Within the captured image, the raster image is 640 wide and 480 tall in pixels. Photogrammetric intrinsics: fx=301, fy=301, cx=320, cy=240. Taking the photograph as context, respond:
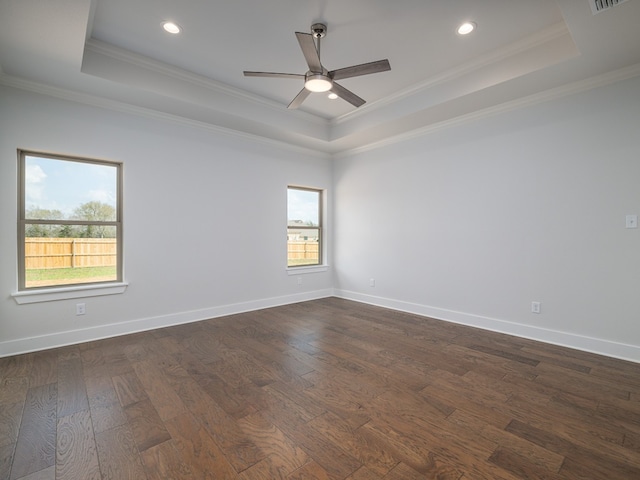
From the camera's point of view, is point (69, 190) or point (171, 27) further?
point (69, 190)

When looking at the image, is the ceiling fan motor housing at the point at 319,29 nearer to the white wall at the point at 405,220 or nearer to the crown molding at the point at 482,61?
Result: the crown molding at the point at 482,61

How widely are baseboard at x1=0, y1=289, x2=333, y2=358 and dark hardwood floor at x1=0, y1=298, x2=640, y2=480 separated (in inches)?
5.6

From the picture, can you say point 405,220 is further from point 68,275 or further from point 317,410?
point 68,275

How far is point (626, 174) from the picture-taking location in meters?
2.94

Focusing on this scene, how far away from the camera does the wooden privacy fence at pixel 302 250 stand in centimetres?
542

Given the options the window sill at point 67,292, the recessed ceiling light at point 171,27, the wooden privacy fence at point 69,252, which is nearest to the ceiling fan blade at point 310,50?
the recessed ceiling light at point 171,27

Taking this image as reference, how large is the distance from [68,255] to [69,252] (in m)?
0.03

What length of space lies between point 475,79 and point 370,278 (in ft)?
10.6

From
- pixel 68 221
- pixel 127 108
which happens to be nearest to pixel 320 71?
pixel 127 108

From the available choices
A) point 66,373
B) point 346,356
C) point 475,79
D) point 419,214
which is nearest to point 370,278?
point 419,214

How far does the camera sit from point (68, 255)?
11.2ft

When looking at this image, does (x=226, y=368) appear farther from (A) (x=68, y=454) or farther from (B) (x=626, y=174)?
(B) (x=626, y=174)

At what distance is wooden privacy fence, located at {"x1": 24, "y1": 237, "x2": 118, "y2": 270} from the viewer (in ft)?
10.5

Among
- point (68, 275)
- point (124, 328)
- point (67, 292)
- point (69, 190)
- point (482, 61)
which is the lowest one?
point (124, 328)
